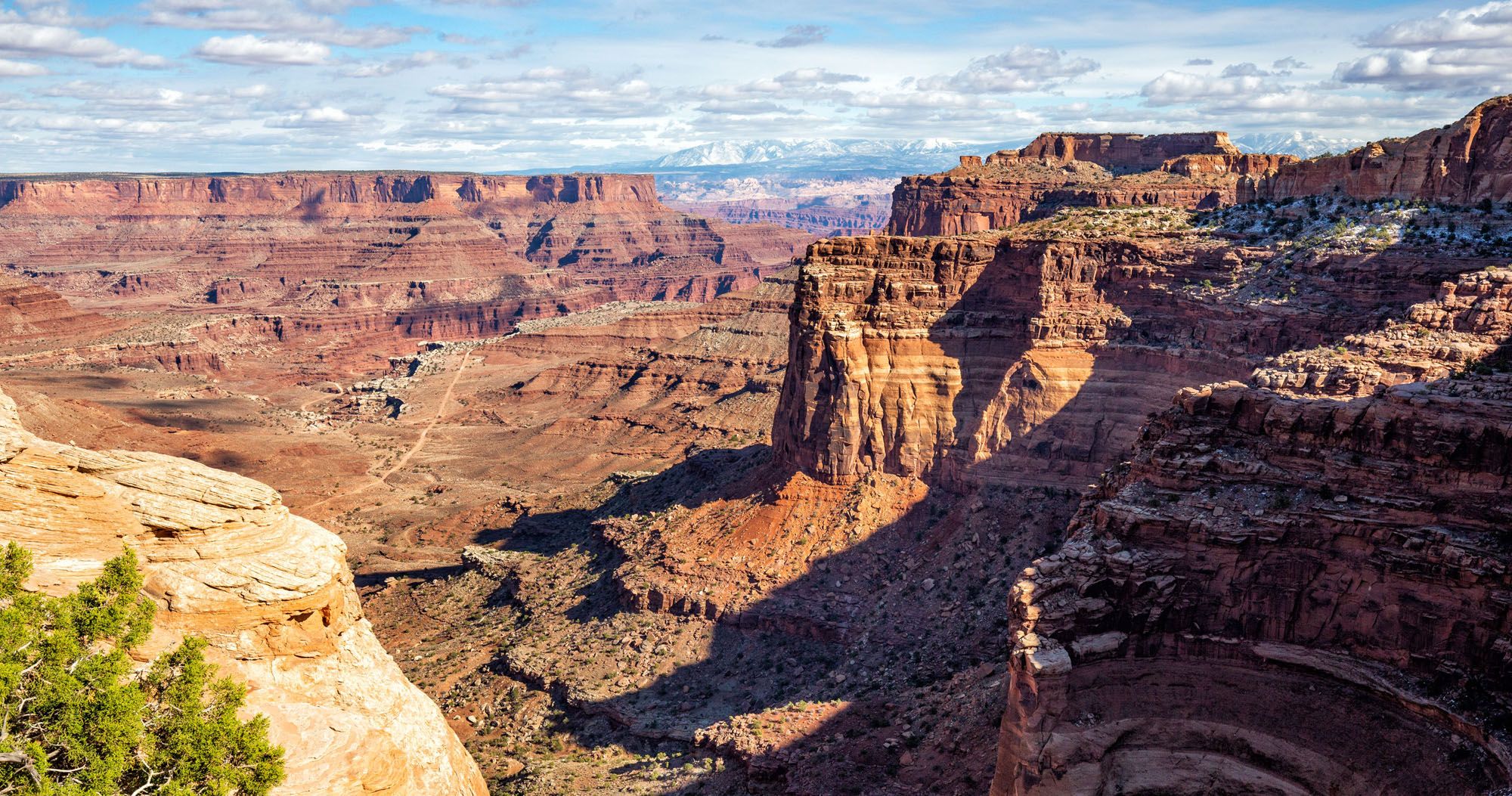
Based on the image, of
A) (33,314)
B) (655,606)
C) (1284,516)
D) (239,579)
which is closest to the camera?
(239,579)

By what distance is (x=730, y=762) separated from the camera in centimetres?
4269

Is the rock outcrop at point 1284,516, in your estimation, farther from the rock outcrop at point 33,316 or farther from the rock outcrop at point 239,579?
the rock outcrop at point 33,316

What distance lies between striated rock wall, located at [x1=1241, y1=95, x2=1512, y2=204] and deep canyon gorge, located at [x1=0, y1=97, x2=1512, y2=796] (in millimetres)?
194

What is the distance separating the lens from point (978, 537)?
5300 centimetres

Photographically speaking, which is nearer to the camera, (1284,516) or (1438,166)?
Answer: (1284,516)

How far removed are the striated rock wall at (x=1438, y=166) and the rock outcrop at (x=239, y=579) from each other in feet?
172

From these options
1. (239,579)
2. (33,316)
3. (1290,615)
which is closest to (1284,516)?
(1290,615)

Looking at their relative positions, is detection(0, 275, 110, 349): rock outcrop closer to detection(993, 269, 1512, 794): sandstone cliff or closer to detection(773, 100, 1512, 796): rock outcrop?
detection(773, 100, 1512, 796): rock outcrop

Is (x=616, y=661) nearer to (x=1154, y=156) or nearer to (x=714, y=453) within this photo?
(x=714, y=453)

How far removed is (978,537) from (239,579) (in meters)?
35.8

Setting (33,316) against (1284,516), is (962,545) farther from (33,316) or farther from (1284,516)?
(33,316)

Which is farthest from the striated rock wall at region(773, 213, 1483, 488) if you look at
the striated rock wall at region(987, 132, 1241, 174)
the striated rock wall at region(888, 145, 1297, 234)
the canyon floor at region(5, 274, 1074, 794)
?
the striated rock wall at region(987, 132, 1241, 174)

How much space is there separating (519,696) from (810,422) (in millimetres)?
20269

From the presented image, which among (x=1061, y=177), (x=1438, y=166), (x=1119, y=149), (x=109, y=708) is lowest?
(x=109, y=708)
